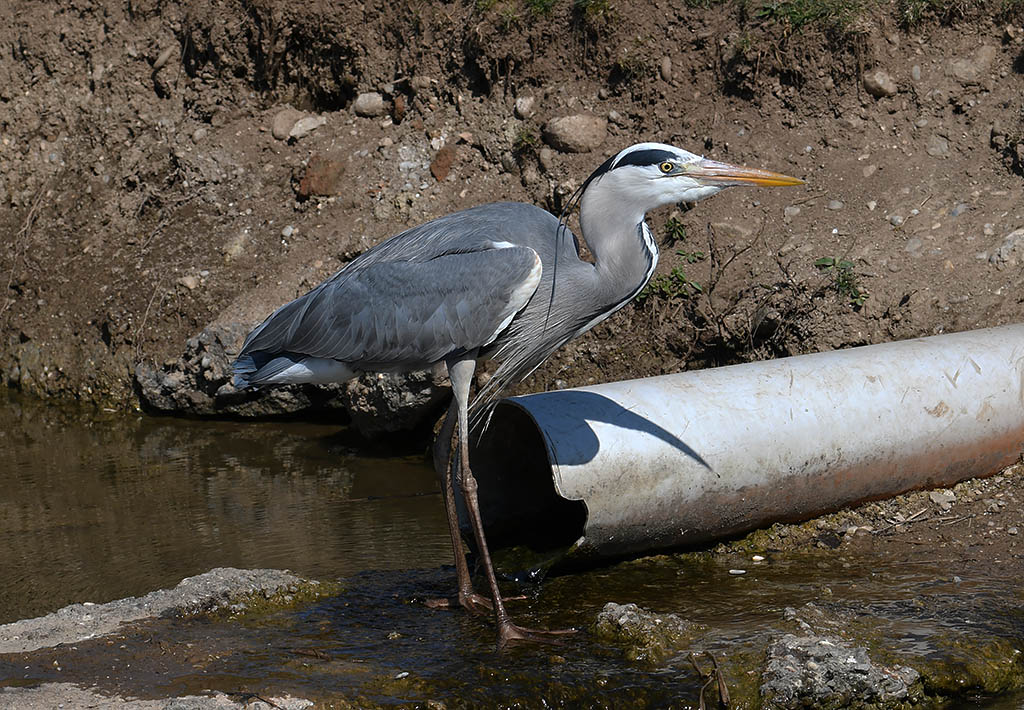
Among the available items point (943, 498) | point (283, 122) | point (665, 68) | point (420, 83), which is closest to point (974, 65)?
point (665, 68)

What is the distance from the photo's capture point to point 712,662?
369 cm

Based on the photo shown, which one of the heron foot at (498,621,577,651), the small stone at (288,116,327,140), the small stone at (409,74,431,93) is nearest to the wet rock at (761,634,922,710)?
the heron foot at (498,621,577,651)

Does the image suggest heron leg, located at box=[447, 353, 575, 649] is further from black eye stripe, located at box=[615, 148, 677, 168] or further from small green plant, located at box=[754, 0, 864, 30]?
small green plant, located at box=[754, 0, 864, 30]

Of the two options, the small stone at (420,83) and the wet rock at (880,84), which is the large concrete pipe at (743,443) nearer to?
the wet rock at (880,84)

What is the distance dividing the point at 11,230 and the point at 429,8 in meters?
3.91

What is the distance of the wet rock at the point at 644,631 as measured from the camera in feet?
12.5

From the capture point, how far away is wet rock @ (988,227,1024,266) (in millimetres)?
6434

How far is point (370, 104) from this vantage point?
9.01 m

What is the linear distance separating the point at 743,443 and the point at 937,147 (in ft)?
11.4

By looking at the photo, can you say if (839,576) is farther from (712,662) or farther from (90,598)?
(90,598)

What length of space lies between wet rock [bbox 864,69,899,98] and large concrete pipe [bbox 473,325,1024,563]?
2618 mm

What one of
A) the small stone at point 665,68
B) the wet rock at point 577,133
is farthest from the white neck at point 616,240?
the small stone at point 665,68

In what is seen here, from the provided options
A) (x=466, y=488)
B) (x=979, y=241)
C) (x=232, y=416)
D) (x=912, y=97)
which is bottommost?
(x=232, y=416)

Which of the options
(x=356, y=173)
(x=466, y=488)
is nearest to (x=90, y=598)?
(x=466, y=488)
